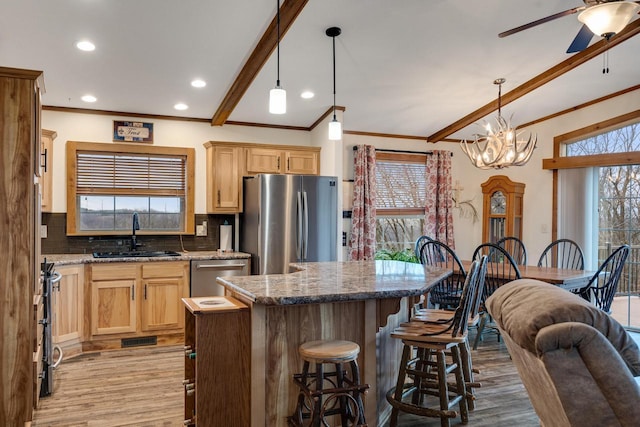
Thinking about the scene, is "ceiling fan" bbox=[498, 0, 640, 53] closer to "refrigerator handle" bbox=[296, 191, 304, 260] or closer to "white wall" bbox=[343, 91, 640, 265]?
"refrigerator handle" bbox=[296, 191, 304, 260]

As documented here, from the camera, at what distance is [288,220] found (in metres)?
4.94

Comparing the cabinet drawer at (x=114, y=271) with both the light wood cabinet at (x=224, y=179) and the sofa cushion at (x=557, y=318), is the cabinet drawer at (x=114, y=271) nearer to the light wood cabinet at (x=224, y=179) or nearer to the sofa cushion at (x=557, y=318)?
the light wood cabinet at (x=224, y=179)

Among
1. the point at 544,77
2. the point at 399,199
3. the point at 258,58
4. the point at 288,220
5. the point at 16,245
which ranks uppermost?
the point at 544,77

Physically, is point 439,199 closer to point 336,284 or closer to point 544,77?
point 544,77

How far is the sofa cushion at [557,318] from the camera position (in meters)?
1.27

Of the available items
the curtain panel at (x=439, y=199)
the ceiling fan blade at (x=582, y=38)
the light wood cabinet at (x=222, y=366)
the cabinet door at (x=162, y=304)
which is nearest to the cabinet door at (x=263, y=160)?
the cabinet door at (x=162, y=304)

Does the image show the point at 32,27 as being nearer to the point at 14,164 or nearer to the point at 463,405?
the point at 14,164

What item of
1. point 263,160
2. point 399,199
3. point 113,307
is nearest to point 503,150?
point 399,199

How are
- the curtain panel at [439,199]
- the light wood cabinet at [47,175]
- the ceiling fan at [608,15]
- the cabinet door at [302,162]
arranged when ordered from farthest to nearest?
the curtain panel at [439,199] < the cabinet door at [302,162] < the light wood cabinet at [47,175] < the ceiling fan at [608,15]

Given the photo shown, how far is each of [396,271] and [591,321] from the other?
6.67 feet

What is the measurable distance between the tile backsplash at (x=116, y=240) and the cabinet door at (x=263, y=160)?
67 centimetres

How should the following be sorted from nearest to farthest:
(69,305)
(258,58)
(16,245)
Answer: (16,245) → (258,58) → (69,305)

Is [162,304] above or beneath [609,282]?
→ beneath

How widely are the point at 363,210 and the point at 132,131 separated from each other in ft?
9.36
